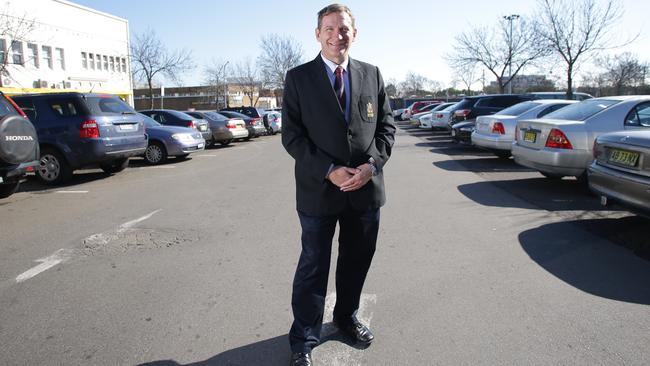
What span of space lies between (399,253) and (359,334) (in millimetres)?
1813

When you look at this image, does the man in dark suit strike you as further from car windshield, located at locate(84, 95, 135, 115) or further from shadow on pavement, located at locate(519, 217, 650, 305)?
car windshield, located at locate(84, 95, 135, 115)

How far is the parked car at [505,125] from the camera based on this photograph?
35.0 feet

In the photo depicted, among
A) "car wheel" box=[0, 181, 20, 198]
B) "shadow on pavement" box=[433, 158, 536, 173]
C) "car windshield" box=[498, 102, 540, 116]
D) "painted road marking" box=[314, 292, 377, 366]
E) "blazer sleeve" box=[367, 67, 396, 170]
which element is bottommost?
"painted road marking" box=[314, 292, 377, 366]

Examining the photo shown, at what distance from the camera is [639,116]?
6926 mm

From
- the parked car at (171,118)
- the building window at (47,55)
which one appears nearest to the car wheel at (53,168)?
the parked car at (171,118)

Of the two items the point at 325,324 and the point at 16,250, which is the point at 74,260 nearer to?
the point at 16,250

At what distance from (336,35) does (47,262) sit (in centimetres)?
371

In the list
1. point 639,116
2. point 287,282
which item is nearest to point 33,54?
point 287,282

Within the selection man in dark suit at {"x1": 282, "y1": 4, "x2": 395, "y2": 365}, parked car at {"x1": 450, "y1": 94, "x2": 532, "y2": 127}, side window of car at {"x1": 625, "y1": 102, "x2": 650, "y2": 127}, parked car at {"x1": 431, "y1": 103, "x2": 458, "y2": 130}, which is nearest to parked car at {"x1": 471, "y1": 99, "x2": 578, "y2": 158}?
side window of car at {"x1": 625, "y1": 102, "x2": 650, "y2": 127}

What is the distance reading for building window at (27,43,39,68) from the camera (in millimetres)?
32250

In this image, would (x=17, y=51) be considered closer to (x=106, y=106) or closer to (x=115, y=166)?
(x=115, y=166)

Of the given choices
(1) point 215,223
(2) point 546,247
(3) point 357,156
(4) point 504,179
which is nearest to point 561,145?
(4) point 504,179

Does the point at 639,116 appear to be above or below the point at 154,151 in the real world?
above

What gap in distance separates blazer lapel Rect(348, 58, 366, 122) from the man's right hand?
0.29m
